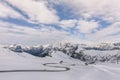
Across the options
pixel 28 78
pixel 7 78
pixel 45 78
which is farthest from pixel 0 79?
pixel 45 78

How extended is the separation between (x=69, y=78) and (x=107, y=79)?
19252 mm

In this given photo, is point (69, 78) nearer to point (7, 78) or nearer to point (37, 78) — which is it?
point (37, 78)

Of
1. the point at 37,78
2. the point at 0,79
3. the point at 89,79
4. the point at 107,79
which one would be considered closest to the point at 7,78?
the point at 0,79

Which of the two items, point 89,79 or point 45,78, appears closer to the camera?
point 45,78

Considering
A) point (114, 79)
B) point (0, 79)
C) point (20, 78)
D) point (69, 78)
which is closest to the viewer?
point (0, 79)

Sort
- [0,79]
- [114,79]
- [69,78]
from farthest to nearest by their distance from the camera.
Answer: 1. [114,79]
2. [69,78]
3. [0,79]

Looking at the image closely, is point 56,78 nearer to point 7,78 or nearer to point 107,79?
point 7,78

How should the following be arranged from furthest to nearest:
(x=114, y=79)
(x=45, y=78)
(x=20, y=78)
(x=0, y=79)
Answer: (x=114, y=79), (x=45, y=78), (x=20, y=78), (x=0, y=79)

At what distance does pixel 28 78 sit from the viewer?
76.6 m

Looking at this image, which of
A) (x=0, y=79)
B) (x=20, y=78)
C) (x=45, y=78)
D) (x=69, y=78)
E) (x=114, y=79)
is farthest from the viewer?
(x=114, y=79)

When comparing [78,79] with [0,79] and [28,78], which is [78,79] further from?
[0,79]

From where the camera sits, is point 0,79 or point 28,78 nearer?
point 0,79

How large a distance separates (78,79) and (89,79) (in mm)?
5154

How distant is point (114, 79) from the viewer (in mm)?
93812
